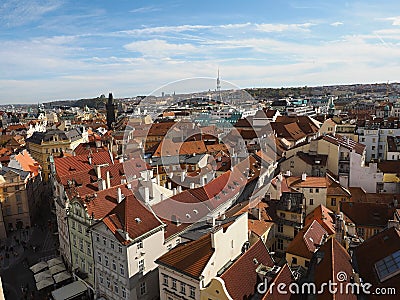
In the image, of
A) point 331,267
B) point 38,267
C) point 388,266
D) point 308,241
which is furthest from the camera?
point 38,267

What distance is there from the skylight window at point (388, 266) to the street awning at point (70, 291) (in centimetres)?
2652

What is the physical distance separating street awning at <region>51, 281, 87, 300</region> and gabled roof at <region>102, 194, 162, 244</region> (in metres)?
9.95

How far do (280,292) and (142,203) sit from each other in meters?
14.8

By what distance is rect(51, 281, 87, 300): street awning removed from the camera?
3284cm

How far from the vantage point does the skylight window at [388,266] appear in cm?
2194

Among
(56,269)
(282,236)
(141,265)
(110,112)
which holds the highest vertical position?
(110,112)

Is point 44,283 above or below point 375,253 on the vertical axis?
below

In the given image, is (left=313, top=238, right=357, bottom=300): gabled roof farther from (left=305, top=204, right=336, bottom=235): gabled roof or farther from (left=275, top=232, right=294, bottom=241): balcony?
(left=275, top=232, right=294, bottom=241): balcony

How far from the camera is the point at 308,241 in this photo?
2983 cm

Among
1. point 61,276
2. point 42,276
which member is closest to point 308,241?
point 61,276

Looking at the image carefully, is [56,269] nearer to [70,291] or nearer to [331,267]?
[70,291]

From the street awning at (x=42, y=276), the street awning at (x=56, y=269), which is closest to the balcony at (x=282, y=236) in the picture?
the street awning at (x=56, y=269)

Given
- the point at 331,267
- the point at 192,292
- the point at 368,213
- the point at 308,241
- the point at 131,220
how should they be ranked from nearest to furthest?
Result: the point at 331,267
the point at 192,292
the point at 131,220
the point at 308,241
the point at 368,213

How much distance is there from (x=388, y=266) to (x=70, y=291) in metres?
28.3
